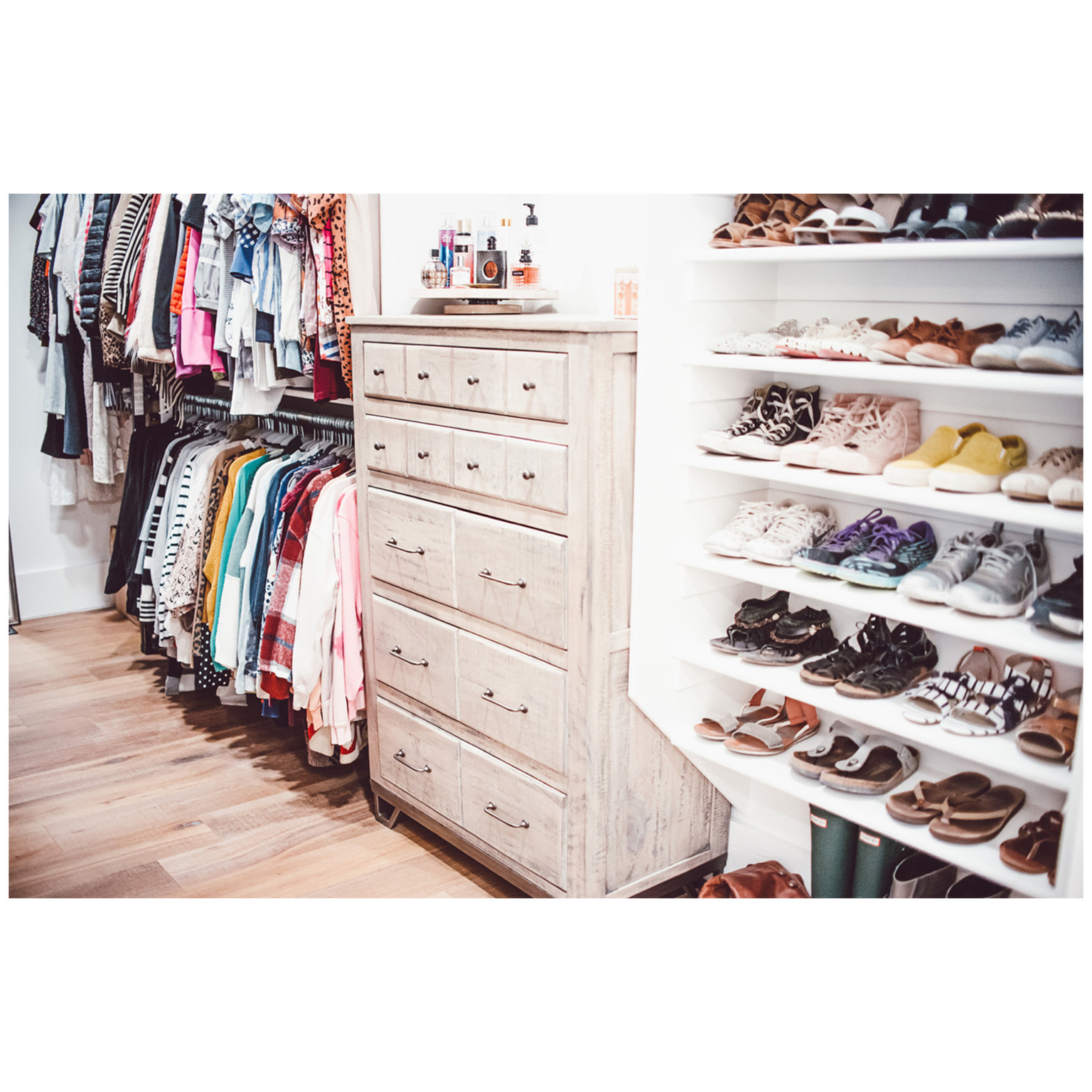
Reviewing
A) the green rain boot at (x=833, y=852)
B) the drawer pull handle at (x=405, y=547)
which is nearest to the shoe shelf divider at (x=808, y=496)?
the green rain boot at (x=833, y=852)

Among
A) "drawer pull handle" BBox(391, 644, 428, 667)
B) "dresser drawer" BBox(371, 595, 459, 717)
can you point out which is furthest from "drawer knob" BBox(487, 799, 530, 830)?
"drawer pull handle" BBox(391, 644, 428, 667)

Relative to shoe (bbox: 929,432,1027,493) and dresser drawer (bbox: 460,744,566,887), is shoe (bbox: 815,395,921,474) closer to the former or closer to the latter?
shoe (bbox: 929,432,1027,493)

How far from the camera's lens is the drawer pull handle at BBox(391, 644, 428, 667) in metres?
2.57

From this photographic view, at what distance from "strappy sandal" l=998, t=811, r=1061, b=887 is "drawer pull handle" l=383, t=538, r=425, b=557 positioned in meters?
1.42

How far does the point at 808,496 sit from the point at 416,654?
3.44ft

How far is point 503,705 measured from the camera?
2330mm

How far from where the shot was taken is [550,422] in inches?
82.4

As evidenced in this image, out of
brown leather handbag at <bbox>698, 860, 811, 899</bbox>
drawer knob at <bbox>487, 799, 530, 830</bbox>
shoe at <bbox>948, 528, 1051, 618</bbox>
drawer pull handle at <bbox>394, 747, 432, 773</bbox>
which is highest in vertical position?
shoe at <bbox>948, 528, 1051, 618</bbox>

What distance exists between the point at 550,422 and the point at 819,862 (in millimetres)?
1075

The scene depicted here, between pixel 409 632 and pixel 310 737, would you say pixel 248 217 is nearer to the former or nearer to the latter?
pixel 409 632

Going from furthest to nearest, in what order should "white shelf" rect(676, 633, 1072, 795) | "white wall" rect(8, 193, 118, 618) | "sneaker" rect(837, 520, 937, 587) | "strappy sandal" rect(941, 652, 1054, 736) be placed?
"white wall" rect(8, 193, 118, 618) < "sneaker" rect(837, 520, 937, 587) < "strappy sandal" rect(941, 652, 1054, 736) < "white shelf" rect(676, 633, 1072, 795)

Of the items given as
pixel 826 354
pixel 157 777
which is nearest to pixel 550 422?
pixel 826 354

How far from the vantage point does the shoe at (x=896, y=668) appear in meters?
1.90

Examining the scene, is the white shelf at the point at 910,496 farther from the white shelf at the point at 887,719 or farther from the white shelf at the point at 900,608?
the white shelf at the point at 887,719
